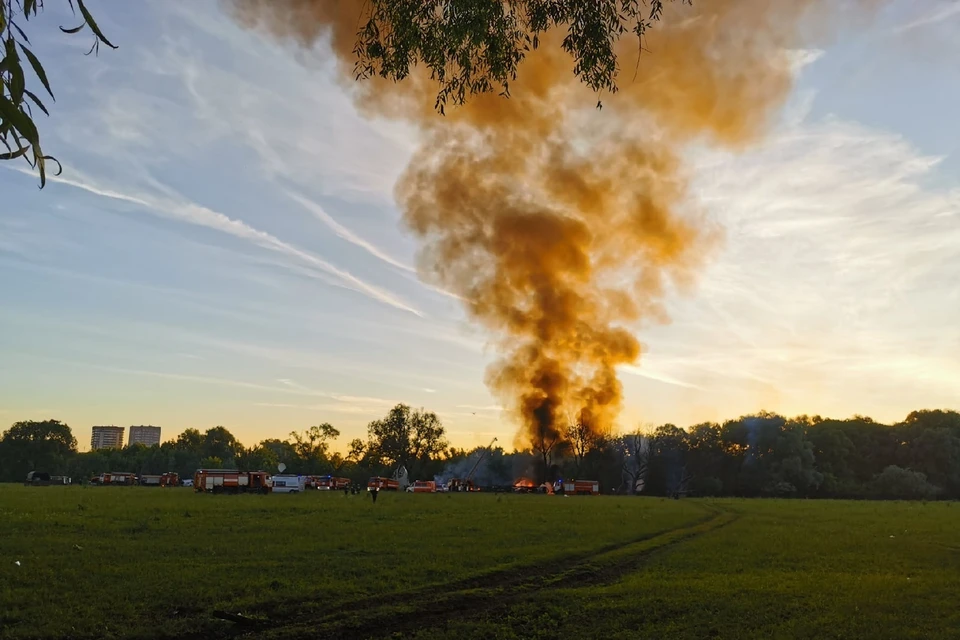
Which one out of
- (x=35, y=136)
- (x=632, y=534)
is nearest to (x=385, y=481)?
(x=632, y=534)

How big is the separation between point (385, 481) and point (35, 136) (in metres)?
96.5

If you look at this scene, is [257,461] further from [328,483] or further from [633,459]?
[633,459]

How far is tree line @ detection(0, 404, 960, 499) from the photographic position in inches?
4141

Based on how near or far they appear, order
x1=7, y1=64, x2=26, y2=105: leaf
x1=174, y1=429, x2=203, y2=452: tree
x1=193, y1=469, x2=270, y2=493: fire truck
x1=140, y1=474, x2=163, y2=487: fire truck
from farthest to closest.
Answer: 1. x1=174, y1=429, x2=203, y2=452: tree
2. x1=140, y1=474, x2=163, y2=487: fire truck
3. x1=193, y1=469, x2=270, y2=493: fire truck
4. x1=7, y1=64, x2=26, y2=105: leaf

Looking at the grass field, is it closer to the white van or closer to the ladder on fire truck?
the white van

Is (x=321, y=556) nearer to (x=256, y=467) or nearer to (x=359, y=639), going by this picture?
(x=359, y=639)

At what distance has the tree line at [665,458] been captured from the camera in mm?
105188

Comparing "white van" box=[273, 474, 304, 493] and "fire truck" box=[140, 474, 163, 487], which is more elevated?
"white van" box=[273, 474, 304, 493]

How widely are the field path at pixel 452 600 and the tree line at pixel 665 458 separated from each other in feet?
246

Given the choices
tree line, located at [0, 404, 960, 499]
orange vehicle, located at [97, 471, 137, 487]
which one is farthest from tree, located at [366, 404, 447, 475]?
orange vehicle, located at [97, 471, 137, 487]

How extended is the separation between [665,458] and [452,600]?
110m

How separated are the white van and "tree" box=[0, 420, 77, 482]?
8224 centimetres

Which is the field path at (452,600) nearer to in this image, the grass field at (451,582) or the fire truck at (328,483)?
the grass field at (451,582)

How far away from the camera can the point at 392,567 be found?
60.3 feet
